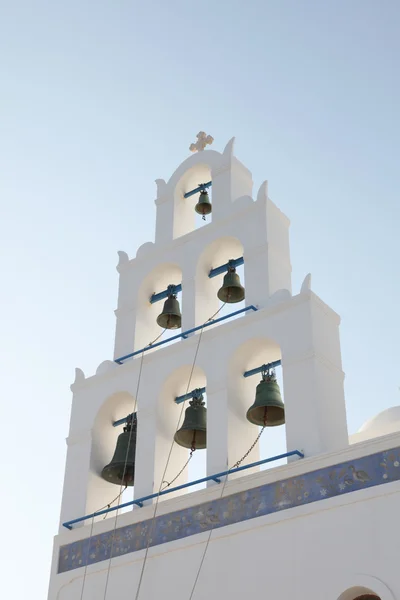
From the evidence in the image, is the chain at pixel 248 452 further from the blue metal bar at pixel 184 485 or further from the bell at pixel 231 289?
the bell at pixel 231 289

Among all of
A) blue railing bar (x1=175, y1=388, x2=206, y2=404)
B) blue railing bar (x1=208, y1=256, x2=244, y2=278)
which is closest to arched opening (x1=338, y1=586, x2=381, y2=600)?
blue railing bar (x1=175, y1=388, x2=206, y2=404)

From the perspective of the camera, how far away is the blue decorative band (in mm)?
9305

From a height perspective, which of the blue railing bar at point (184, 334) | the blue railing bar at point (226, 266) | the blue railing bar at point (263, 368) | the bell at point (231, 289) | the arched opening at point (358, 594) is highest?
the blue railing bar at point (226, 266)

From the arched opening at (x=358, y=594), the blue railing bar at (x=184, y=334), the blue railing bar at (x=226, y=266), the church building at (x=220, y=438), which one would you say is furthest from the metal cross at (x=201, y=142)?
the arched opening at (x=358, y=594)

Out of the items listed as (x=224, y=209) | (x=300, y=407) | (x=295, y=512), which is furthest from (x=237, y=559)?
(x=224, y=209)

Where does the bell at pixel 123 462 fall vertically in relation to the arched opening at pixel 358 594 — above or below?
above

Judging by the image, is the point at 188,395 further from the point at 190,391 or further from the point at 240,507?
the point at 240,507

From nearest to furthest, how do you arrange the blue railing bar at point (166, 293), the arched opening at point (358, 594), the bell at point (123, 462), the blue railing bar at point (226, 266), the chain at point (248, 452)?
the arched opening at point (358, 594), the chain at point (248, 452), the bell at point (123, 462), the blue railing bar at point (226, 266), the blue railing bar at point (166, 293)

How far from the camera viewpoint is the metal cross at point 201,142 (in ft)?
45.1

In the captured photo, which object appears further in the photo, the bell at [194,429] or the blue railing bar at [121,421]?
the blue railing bar at [121,421]

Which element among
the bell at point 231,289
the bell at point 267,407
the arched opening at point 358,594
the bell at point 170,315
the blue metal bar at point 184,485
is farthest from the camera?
the bell at point 170,315

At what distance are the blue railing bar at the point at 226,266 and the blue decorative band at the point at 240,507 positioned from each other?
3196mm

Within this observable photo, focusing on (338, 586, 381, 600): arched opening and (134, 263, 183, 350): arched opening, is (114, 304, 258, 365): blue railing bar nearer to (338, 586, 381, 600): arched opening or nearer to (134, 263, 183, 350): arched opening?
(134, 263, 183, 350): arched opening

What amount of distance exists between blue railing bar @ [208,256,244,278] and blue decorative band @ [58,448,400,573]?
3.20m
